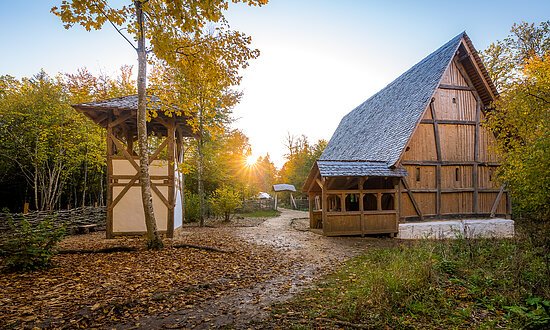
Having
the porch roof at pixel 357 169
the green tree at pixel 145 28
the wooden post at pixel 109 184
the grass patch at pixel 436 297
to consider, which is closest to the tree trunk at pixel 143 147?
the green tree at pixel 145 28

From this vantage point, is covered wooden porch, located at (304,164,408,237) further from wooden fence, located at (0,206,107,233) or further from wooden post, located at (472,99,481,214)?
wooden fence, located at (0,206,107,233)

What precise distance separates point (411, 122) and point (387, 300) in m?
9.49

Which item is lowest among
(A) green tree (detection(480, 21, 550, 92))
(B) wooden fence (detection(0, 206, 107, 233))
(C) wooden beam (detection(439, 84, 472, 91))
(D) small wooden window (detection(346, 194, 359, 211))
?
(B) wooden fence (detection(0, 206, 107, 233))

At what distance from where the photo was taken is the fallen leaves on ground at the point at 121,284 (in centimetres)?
367

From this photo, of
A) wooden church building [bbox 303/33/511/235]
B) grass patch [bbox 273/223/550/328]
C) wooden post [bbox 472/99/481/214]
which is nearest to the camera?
grass patch [bbox 273/223/550/328]

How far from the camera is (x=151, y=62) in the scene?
8.03m

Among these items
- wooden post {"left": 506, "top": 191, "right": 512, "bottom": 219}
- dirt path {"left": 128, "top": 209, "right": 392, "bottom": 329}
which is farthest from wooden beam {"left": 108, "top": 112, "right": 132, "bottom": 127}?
wooden post {"left": 506, "top": 191, "right": 512, "bottom": 219}

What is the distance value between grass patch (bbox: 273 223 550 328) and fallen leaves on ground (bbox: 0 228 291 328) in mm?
A: 1539

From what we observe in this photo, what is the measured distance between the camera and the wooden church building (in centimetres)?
1153

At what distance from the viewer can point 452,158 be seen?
12484 millimetres

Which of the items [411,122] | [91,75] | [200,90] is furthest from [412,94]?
[91,75]

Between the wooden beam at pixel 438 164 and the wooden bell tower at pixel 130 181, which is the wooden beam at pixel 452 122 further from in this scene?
the wooden bell tower at pixel 130 181

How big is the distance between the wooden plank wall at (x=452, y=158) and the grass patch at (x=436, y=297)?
6.07 metres

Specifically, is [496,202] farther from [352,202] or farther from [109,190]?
[109,190]
